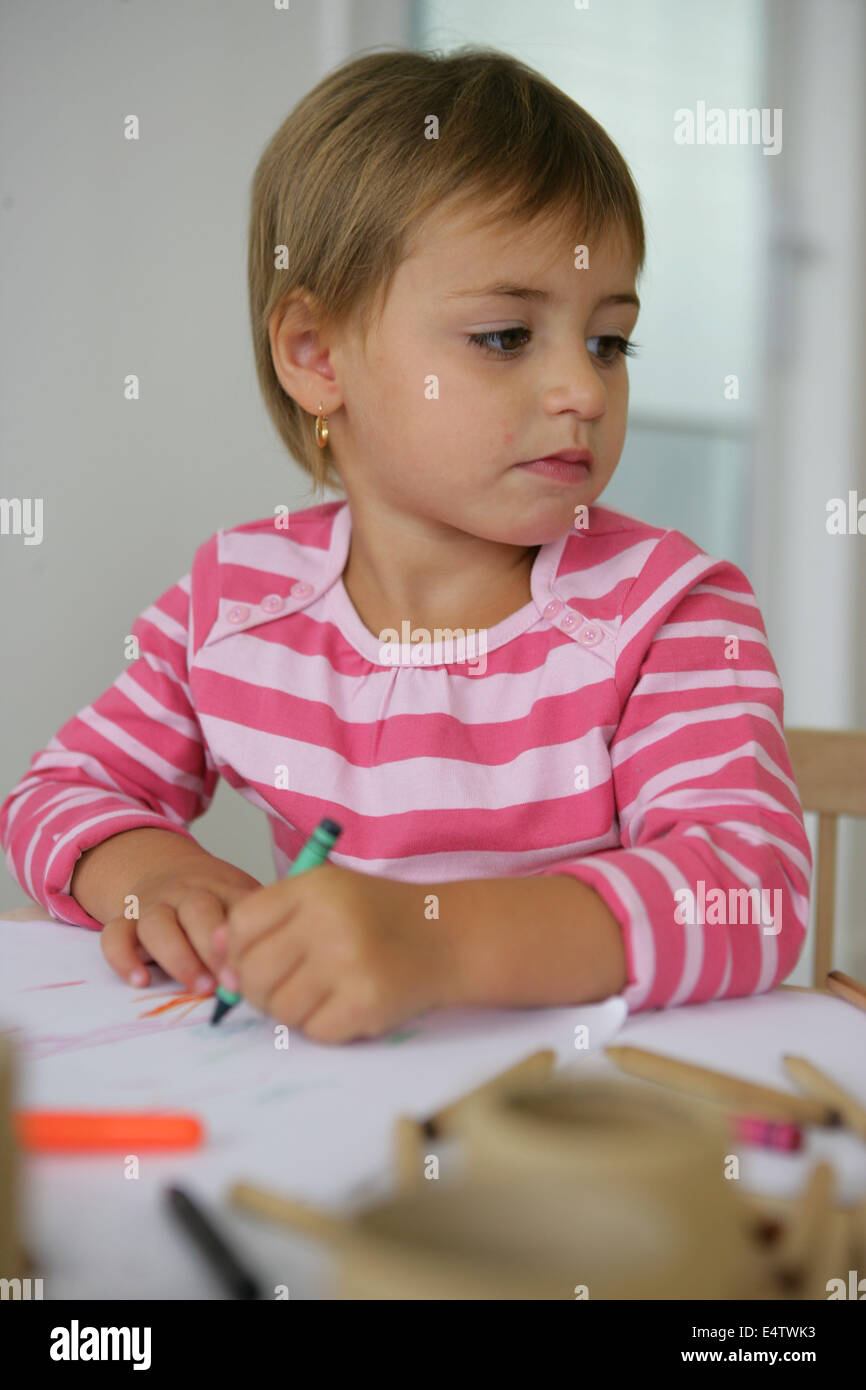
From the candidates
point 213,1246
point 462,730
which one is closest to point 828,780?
point 462,730

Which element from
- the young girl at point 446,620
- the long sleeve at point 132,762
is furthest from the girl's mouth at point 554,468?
the long sleeve at point 132,762

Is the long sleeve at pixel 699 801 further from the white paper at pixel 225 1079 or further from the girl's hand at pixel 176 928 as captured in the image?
the girl's hand at pixel 176 928

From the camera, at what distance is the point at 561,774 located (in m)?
0.78

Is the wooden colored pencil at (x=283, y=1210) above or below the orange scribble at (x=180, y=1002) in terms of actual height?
above

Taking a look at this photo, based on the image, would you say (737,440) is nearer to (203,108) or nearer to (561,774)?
(203,108)

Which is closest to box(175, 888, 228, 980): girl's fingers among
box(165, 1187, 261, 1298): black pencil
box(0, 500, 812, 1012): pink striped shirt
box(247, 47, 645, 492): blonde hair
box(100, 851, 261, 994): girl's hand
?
box(100, 851, 261, 994): girl's hand

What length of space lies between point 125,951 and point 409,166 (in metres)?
0.49

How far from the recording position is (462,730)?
2.64ft

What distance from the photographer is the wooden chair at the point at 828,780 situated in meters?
0.94

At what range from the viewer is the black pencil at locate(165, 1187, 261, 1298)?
1.04ft

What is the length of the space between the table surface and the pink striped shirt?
0.10 metres

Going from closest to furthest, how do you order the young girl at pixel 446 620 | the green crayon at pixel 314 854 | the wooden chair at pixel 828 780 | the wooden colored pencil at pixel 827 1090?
the wooden colored pencil at pixel 827 1090, the green crayon at pixel 314 854, the young girl at pixel 446 620, the wooden chair at pixel 828 780

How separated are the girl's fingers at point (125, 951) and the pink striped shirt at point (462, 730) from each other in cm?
8

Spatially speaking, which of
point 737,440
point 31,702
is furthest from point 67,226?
point 737,440
